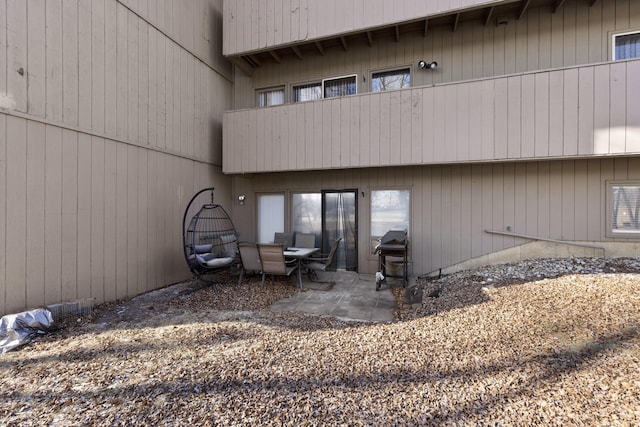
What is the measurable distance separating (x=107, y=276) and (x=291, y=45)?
5.56 meters

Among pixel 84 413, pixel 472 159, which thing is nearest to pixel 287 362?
pixel 84 413

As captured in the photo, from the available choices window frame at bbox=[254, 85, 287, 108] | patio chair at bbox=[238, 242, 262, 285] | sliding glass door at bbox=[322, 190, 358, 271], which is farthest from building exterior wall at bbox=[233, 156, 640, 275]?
patio chair at bbox=[238, 242, 262, 285]

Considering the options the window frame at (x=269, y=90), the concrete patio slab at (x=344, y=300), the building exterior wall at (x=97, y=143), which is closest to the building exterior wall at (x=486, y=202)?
the concrete patio slab at (x=344, y=300)

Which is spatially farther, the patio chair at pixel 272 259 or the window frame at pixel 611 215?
the window frame at pixel 611 215

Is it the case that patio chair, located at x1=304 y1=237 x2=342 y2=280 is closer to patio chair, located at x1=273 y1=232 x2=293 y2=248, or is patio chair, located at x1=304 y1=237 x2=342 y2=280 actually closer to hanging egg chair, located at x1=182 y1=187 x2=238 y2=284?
patio chair, located at x1=273 y1=232 x2=293 y2=248

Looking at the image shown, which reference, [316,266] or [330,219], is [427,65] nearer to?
[330,219]

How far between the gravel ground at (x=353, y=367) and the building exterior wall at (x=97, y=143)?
0.97 m

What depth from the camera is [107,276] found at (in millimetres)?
4641

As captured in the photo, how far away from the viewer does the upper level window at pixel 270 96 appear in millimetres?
7562

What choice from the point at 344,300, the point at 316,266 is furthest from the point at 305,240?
the point at 344,300

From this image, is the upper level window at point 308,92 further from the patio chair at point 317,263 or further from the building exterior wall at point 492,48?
the patio chair at point 317,263

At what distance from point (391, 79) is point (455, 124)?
2078 millimetres

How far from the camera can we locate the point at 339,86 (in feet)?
23.0

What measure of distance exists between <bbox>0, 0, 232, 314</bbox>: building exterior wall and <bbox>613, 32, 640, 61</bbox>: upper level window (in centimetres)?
805
